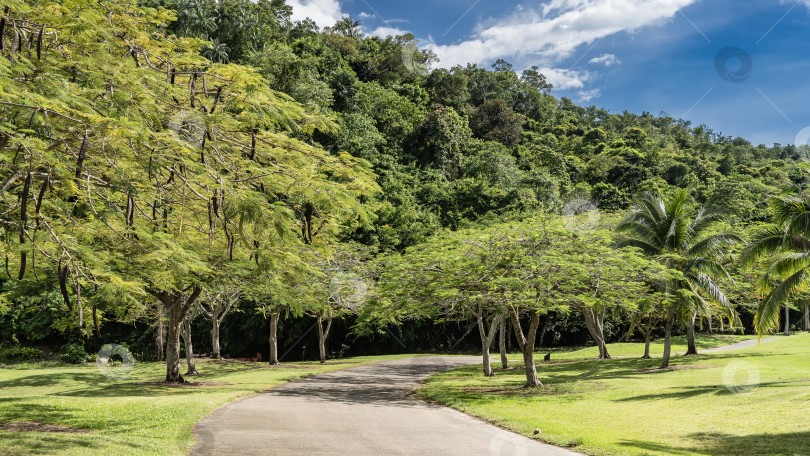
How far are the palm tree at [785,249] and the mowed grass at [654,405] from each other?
7.50 ft

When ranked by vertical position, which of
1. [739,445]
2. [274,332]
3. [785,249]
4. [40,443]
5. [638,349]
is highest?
[785,249]

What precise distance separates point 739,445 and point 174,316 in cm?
1665

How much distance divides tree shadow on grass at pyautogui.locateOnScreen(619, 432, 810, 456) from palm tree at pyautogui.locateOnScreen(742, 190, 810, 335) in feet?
21.3

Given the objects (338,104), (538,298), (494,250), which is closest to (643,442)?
(538,298)

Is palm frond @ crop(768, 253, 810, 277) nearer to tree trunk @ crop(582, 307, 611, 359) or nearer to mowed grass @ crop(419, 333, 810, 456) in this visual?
mowed grass @ crop(419, 333, 810, 456)

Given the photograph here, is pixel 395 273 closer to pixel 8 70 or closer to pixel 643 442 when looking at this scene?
pixel 643 442

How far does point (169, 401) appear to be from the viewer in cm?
1411

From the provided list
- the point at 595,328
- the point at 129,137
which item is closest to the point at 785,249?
the point at 595,328

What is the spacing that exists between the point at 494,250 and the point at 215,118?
11578 millimetres

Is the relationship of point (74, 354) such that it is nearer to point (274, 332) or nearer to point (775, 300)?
point (274, 332)

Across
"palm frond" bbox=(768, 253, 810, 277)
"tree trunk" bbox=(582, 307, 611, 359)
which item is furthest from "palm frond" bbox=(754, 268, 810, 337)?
"tree trunk" bbox=(582, 307, 611, 359)

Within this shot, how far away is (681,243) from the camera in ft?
75.6

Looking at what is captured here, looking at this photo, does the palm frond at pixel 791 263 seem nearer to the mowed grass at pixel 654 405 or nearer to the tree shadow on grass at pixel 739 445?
the mowed grass at pixel 654 405

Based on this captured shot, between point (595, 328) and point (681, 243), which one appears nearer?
point (681, 243)
